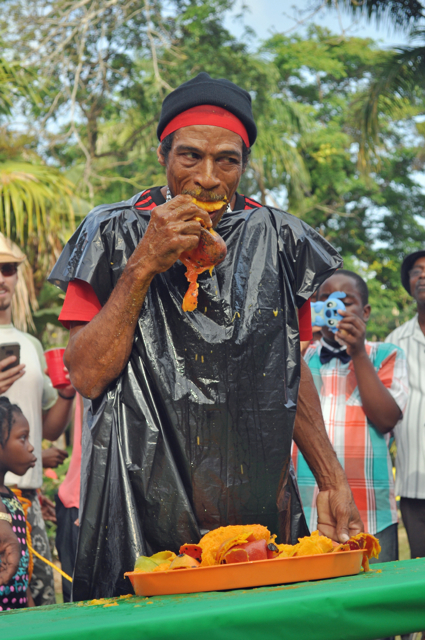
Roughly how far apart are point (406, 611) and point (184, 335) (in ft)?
2.71

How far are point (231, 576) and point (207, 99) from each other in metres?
1.21

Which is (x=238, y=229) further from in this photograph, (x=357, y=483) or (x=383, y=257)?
(x=383, y=257)

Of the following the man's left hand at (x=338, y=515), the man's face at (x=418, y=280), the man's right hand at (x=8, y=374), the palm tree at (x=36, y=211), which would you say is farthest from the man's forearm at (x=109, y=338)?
the palm tree at (x=36, y=211)

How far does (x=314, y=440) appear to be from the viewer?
1926 millimetres

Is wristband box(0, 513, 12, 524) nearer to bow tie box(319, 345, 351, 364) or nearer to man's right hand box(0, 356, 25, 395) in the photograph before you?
man's right hand box(0, 356, 25, 395)

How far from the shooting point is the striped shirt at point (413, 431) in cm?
356

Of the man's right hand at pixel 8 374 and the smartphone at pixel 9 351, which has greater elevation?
the smartphone at pixel 9 351

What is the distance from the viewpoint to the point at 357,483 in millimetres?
3418

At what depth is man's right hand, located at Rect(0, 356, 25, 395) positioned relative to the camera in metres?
3.35

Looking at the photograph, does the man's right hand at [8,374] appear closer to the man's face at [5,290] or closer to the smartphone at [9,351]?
the smartphone at [9,351]

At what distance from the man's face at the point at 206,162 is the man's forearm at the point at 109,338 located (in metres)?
0.33

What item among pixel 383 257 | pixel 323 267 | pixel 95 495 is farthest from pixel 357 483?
pixel 383 257

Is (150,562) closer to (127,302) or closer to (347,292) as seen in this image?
(127,302)

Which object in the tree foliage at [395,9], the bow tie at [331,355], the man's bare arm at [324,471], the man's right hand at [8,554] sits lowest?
the man's right hand at [8,554]
